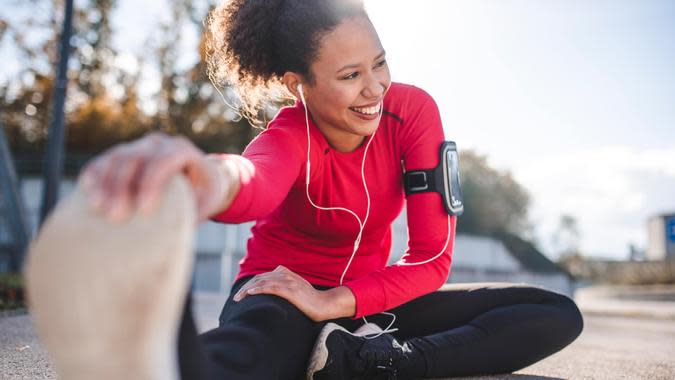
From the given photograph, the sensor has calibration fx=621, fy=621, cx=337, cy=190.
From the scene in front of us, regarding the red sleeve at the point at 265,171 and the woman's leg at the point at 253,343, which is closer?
the woman's leg at the point at 253,343

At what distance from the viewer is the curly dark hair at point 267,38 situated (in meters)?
1.98

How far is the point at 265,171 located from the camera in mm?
1505

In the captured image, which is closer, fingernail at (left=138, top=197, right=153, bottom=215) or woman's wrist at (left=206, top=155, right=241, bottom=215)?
fingernail at (left=138, top=197, right=153, bottom=215)

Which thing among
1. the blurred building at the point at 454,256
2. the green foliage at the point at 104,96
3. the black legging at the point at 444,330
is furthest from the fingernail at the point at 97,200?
the green foliage at the point at 104,96

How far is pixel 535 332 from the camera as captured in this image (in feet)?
6.62

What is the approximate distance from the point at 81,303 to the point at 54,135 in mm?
7276


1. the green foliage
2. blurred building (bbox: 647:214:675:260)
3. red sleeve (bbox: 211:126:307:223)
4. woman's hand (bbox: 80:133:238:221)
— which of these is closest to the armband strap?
red sleeve (bbox: 211:126:307:223)

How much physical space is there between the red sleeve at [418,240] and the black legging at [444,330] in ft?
0.54

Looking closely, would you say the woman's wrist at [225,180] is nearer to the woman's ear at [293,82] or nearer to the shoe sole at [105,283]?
the shoe sole at [105,283]

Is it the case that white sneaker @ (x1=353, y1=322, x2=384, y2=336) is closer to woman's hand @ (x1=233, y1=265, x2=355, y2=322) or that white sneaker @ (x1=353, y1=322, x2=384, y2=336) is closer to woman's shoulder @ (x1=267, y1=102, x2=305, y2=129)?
woman's hand @ (x1=233, y1=265, x2=355, y2=322)

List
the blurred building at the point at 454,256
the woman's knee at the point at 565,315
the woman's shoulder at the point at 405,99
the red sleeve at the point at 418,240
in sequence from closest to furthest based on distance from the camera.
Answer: the red sleeve at the point at 418,240 → the woman's knee at the point at 565,315 → the woman's shoulder at the point at 405,99 → the blurred building at the point at 454,256

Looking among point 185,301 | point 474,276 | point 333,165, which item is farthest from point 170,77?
point 185,301

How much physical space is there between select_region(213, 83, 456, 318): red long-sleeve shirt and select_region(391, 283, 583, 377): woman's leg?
20 centimetres

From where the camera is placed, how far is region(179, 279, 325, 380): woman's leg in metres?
1.08
